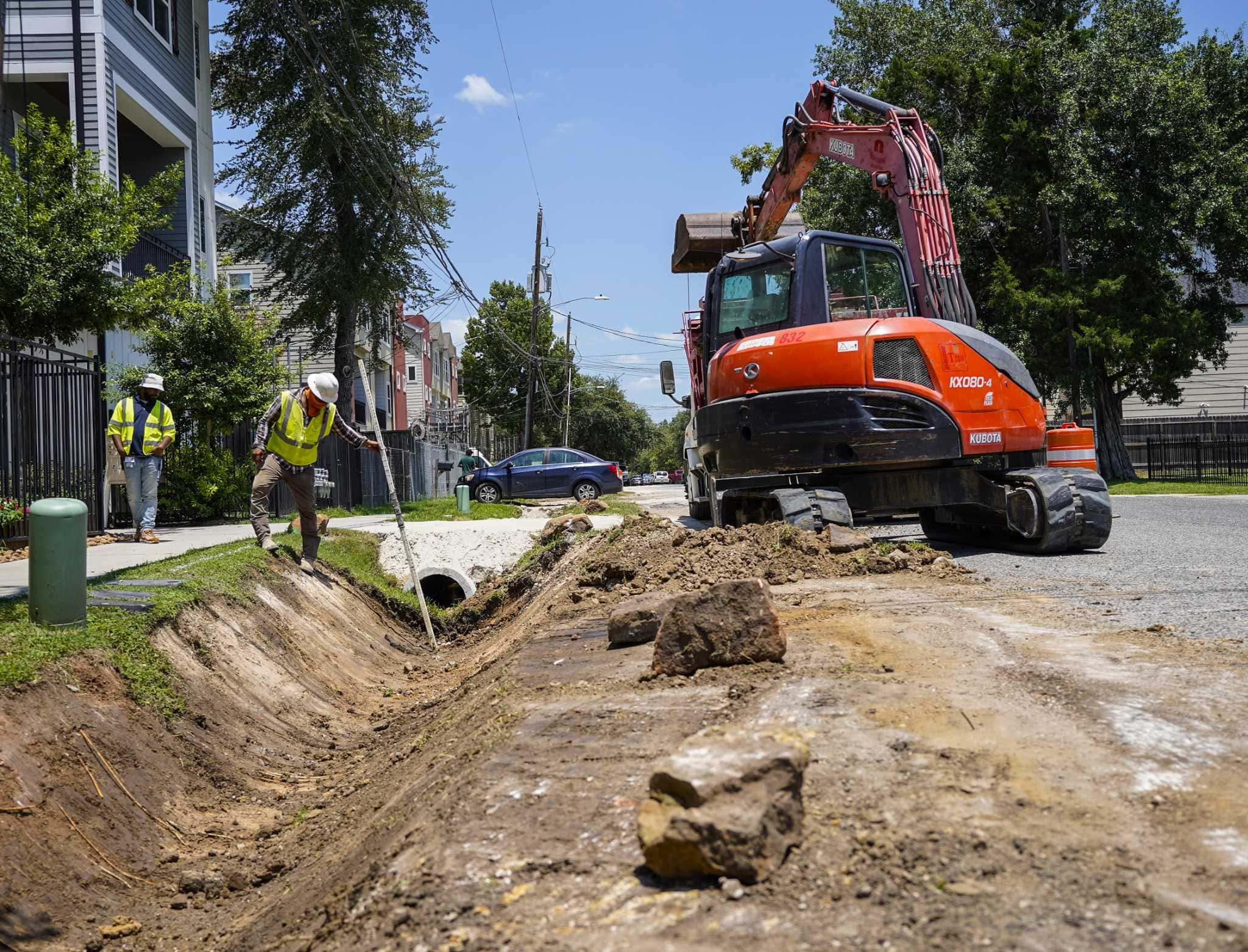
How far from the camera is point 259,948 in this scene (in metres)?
3.80

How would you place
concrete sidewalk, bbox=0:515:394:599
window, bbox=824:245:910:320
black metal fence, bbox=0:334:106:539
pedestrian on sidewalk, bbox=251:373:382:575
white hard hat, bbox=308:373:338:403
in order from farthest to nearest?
black metal fence, bbox=0:334:106:539 → window, bbox=824:245:910:320 → pedestrian on sidewalk, bbox=251:373:382:575 → white hard hat, bbox=308:373:338:403 → concrete sidewalk, bbox=0:515:394:599

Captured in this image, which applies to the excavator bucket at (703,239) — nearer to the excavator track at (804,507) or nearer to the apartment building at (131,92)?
the excavator track at (804,507)

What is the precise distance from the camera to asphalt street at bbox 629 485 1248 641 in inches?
244

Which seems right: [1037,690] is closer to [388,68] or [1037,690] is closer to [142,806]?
[142,806]

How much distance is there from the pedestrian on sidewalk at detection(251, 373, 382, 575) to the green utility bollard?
12.5ft

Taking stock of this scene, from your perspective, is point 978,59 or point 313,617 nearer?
point 313,617

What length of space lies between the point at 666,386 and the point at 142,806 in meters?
11.7

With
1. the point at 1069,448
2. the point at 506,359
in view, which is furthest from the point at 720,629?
the point at 506,359

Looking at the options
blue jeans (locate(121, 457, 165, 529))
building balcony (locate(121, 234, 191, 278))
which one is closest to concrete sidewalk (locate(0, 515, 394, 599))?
blue jeans (locate(121, 457, 165, 529))

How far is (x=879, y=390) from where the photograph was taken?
9477 mm

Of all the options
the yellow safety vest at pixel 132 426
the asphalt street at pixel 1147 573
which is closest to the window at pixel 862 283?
the asphalt street at pixel 1147 573

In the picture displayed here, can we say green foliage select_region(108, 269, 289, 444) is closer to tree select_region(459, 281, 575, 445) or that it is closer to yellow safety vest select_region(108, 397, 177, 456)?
yellow safety vest select_region(108, 397, 177, 456)

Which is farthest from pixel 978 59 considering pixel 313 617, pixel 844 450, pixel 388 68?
pixel 313 617

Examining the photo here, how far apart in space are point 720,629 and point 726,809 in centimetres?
211
